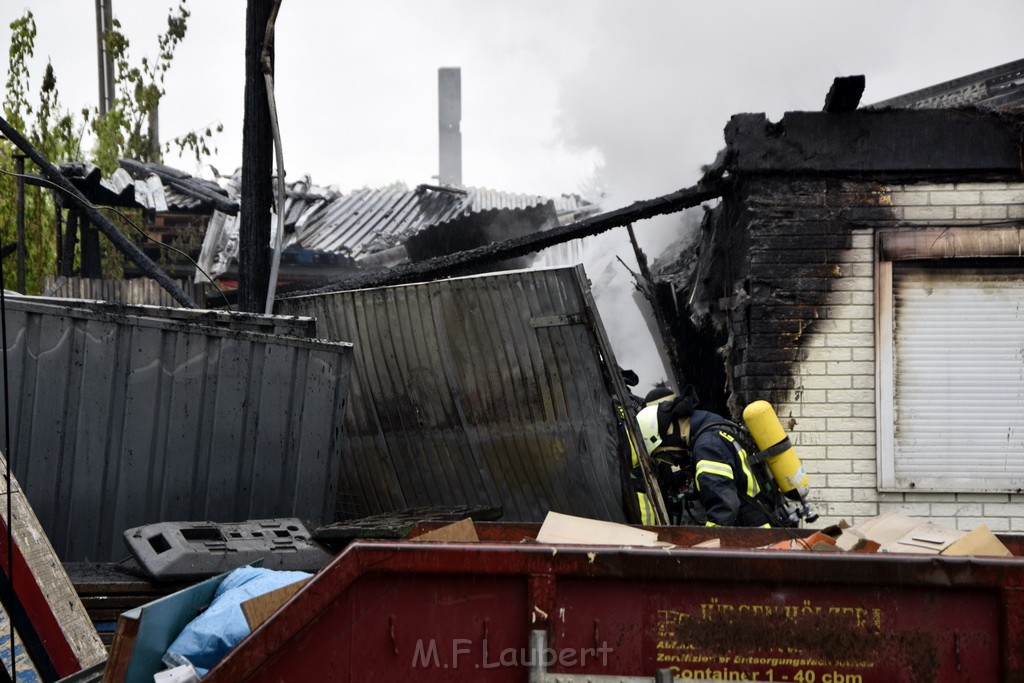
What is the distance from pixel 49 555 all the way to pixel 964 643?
10.6 ft

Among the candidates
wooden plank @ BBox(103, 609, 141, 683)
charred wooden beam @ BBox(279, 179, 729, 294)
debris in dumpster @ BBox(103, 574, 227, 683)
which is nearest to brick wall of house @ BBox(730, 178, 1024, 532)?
charred wooden beam @ BBox(279, 179, 729, 294)

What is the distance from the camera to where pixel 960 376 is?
6.01 metres

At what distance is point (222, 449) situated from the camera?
17.2ft

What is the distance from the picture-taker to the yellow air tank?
5121mm

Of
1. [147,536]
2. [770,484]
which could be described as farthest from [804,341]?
[147,536]

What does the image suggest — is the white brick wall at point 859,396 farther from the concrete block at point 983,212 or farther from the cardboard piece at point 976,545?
the cardboard piece at point 976,545

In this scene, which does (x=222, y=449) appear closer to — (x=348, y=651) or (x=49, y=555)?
(x=49, y=555)

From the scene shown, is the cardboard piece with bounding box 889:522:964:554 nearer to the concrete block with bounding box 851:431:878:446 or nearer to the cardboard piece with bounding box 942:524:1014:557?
the cardboard piece with bounding box 942:524:1014:557

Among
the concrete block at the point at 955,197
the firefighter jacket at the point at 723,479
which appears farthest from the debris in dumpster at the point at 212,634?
the concrete block at the point at 955,197

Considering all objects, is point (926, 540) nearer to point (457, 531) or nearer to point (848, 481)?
point (457, 531)

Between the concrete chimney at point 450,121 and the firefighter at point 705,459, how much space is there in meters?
22.6

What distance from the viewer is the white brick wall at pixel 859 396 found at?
19.5ft

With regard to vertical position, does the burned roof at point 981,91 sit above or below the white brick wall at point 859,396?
above

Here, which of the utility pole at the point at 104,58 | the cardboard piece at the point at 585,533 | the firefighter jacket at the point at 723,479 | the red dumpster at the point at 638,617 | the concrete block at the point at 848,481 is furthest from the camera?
the utility pole at the point at 104,58
